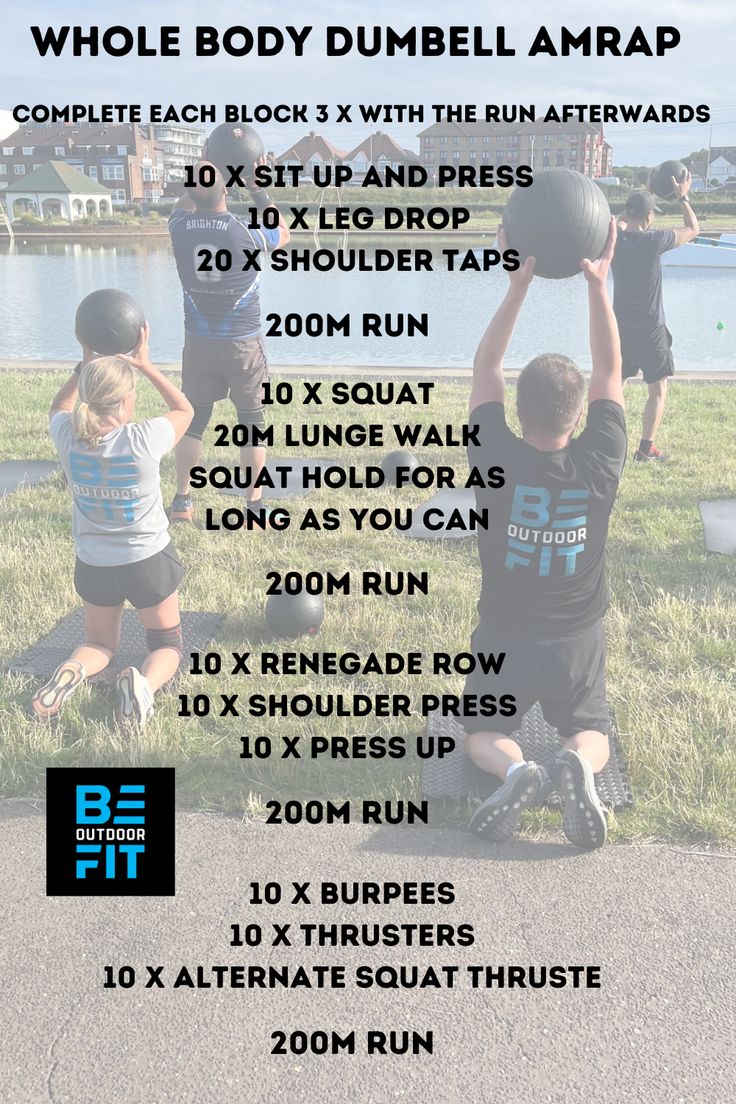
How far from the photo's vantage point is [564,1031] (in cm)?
268

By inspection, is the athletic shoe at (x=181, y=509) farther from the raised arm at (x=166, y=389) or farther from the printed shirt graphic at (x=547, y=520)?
the printed shirt graphic at (x=547, y=520)

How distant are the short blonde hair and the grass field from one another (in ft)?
3.91

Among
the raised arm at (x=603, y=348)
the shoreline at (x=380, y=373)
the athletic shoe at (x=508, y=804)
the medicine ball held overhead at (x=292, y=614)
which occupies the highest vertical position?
the raised arm at (x=603, y=348)

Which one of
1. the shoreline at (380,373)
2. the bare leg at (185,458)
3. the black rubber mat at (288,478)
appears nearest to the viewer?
the bare leg at (185,458)

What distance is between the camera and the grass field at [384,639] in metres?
3.86

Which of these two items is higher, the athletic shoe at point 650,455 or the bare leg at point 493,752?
the athletic shoe at point 650,455

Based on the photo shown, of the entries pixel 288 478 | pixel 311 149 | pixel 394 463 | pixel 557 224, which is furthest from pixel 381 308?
pixel 311 149

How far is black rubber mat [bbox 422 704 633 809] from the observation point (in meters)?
3.77

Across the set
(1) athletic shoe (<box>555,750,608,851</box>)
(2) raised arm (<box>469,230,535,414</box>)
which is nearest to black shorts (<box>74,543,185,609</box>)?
(2) raised arm (<box>469,230,535,414</box>)

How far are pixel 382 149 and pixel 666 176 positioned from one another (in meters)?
115

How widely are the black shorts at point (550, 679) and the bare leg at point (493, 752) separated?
36 millimetres

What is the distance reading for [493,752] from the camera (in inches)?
147

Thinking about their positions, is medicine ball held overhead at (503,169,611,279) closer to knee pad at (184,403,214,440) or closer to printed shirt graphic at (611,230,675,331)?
knee pad at (184,403,214,440)

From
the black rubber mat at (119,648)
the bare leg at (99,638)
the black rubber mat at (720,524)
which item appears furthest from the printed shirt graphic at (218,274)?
the black rubber mat at (720,524)
